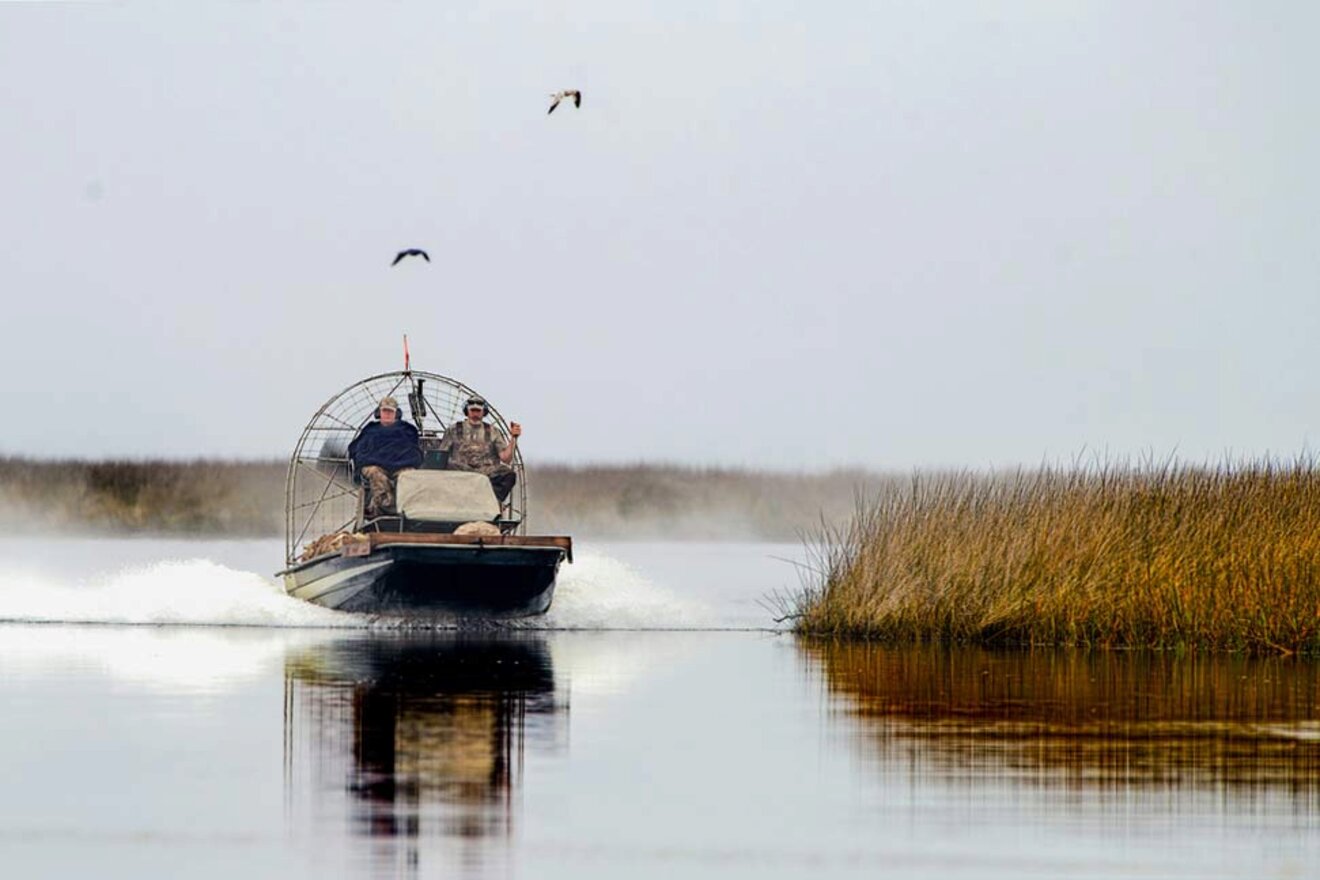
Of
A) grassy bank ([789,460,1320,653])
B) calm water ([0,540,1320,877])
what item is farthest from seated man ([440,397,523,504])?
grassy bank ([789,460,1320,653])

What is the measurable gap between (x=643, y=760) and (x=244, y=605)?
14.1m

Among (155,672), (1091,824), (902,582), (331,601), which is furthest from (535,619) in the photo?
(1091,824)

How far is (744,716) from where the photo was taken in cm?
1661

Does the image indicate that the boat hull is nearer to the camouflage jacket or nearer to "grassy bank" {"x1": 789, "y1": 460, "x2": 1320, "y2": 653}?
the camouflage jacket

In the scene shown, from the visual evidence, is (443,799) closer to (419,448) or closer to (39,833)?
(39,833)

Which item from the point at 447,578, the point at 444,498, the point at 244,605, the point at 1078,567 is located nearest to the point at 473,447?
the point at 444,498

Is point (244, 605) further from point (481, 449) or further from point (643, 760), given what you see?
point (643, 760)

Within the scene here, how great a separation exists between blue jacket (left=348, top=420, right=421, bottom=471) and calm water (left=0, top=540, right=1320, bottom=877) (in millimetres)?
2457

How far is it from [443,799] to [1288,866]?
401cm

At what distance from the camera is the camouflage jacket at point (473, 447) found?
26369mm

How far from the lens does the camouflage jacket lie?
2637 cm

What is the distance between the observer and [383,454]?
85.9 ft

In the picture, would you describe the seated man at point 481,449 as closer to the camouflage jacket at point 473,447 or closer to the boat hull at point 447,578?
the camouflage jacket at point 473,447

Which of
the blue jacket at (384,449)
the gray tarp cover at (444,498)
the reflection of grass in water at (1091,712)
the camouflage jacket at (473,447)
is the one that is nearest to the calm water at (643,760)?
the reflection of grass in water at (1091,712)
